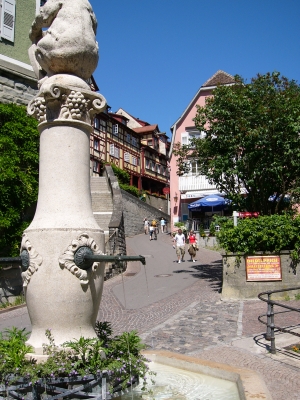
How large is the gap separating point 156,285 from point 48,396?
37.7 feet

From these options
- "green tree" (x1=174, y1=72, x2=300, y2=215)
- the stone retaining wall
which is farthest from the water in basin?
the stone retaining wall

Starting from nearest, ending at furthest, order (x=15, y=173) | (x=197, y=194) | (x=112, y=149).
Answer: (x=15, y=173) → (x=197, y=194) → (x=112, y=149)

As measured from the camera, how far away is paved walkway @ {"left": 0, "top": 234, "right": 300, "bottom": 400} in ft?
20.1

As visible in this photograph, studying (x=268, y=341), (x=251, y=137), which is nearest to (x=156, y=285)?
(x=251, y=137)

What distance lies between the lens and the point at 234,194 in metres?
14.5

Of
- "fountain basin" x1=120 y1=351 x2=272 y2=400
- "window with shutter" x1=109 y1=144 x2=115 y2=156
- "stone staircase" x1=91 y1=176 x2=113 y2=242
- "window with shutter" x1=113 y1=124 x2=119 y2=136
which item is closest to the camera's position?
"fountain basin" x1=120 y1=351 x2=272 y2=400

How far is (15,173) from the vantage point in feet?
44.7

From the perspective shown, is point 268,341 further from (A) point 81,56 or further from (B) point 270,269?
(A) point 81,56

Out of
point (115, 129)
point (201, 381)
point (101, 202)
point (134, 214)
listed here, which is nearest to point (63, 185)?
point (201, 381)

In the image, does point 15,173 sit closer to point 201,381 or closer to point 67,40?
point 67,40

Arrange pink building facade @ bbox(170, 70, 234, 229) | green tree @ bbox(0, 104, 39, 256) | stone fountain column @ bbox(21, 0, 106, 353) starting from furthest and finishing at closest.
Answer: pink building facade @ bbox(170, 70, 234, 229)
green tree @ bbox(0, 104, 39, 256)
stone fountain column @ bbox(21, 0, 106, 353)

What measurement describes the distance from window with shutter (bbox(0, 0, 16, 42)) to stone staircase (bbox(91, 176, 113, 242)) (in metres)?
10.7

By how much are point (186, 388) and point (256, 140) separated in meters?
9.70

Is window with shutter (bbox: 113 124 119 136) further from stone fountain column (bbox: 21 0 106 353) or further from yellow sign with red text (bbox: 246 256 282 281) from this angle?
stone fountain column (bbox: 21 0 106 353)
